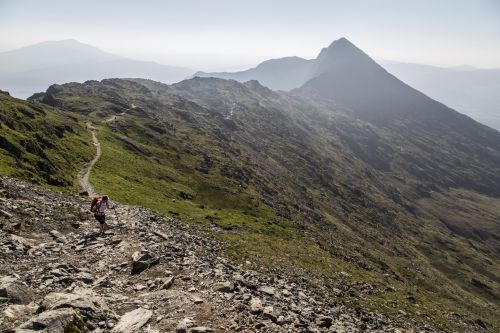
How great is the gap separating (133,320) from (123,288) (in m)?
5.14

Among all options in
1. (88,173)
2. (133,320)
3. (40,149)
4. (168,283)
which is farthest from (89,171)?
(133,320)

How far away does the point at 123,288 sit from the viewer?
23.5 meters

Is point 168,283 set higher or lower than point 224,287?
lower

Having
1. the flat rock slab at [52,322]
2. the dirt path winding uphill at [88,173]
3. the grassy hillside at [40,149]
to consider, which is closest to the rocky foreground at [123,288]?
the flat rock slab at [52,322]

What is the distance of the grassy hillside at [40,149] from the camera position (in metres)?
64.8

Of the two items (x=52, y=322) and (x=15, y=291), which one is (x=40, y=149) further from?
(x=52, y=322)

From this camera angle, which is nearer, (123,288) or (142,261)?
(123,288)

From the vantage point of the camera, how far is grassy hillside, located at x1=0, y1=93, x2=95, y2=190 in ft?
213

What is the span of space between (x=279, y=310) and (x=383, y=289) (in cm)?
5042

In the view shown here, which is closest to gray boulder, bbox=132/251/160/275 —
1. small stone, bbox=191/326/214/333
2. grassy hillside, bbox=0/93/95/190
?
small stone, bbox=191/326/214/333

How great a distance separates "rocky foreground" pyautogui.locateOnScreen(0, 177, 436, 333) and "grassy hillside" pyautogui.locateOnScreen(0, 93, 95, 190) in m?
31.2

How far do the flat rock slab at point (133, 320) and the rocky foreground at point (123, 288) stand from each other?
49 millimetres

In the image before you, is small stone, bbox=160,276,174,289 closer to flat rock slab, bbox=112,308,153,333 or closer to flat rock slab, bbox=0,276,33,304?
flat rock slab, bbox=112,308,153,333

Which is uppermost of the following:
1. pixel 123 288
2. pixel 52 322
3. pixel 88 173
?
pixel 52 322
